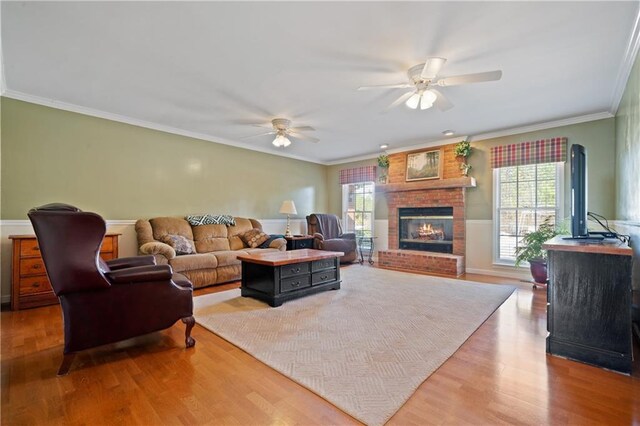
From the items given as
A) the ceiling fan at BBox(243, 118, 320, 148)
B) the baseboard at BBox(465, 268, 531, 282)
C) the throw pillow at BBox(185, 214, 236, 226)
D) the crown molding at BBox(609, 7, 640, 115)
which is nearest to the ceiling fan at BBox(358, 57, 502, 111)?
the crown molding at BBox(609, 7, 640, 115)

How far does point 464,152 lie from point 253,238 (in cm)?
410

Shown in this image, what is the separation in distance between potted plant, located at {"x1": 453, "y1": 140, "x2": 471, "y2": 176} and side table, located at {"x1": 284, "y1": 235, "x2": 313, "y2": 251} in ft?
10.3

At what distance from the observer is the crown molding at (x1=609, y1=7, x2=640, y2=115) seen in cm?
226

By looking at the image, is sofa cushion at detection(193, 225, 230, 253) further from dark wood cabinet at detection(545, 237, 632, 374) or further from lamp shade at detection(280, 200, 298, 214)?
dark wood cabinet at detection(545, 237, 632, 374)

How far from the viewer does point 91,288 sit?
6.41 ft

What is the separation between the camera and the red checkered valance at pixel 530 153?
440 centimetres

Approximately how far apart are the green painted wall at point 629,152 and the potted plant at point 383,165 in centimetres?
358

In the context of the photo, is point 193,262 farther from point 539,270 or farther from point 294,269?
point 539,270

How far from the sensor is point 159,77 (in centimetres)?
305

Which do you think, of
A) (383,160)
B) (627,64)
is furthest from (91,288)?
(383,160)

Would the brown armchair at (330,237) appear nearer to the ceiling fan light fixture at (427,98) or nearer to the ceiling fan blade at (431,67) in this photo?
the ceiling fan light fixture at (427,98)

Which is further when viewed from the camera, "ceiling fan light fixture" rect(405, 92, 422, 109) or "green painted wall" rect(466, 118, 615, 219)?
"green painted wall" rect(466, 118, 615, 219)

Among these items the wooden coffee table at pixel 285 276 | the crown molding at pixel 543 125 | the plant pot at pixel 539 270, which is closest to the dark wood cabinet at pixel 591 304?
the plant pot at pixel 539 270

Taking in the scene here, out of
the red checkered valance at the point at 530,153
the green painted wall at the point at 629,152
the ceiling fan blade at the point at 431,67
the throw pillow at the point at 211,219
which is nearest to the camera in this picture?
the ceiling fan blade at the point at 431,67
